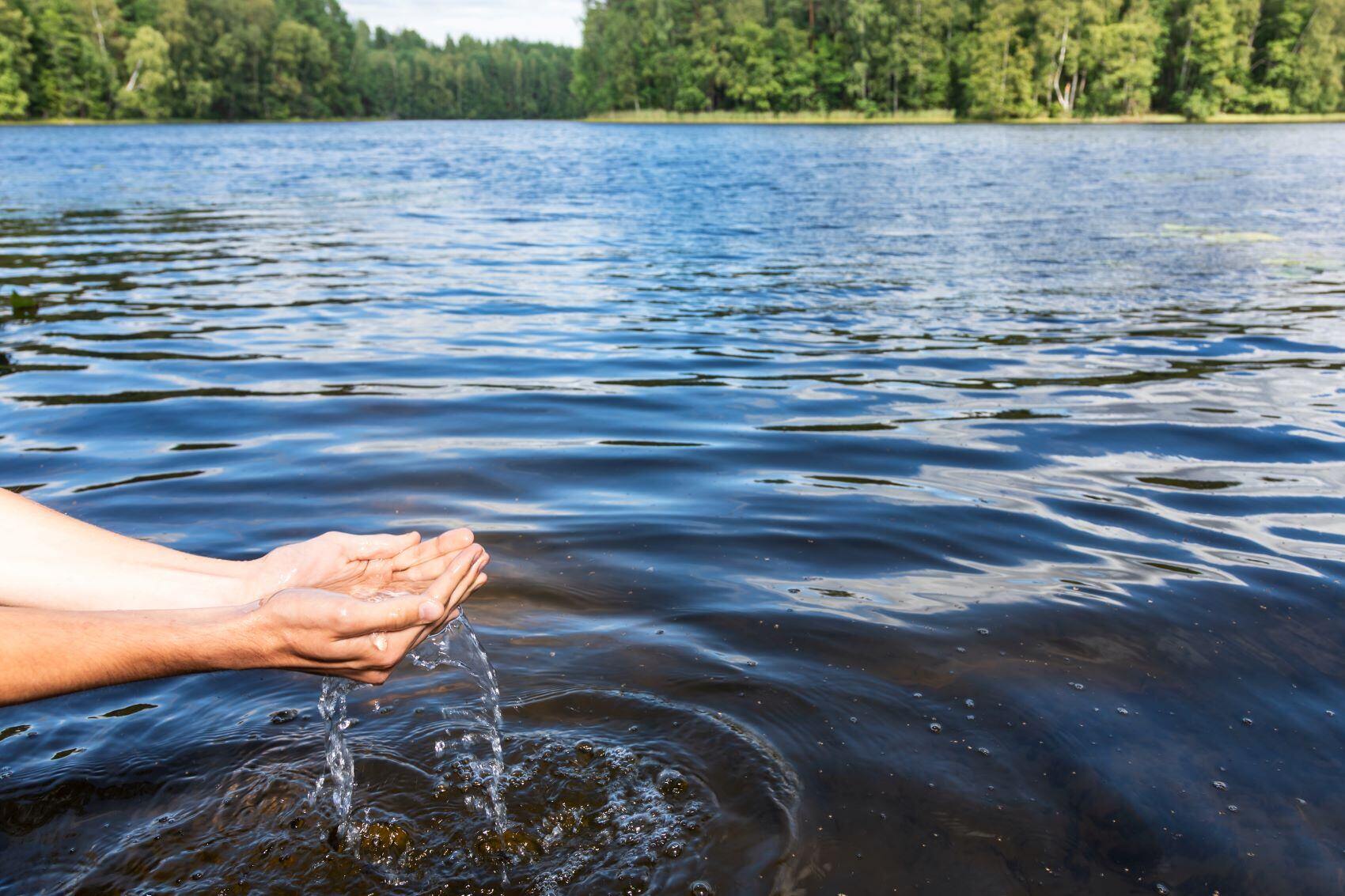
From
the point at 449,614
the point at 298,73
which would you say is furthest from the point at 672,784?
the point at 298,73

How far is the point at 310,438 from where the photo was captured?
594 cm

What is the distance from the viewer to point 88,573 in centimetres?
250

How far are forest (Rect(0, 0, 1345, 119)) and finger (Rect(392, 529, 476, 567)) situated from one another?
79.1 metres

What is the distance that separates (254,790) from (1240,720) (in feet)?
9.86

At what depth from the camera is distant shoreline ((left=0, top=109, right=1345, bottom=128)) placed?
226 ft

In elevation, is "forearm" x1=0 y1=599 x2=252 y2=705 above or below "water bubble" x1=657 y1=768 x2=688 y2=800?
above

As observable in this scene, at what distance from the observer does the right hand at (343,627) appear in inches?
76.8

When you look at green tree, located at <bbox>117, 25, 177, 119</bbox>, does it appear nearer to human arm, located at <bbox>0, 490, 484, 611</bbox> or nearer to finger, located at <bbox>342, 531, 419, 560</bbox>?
human arm, located at <bbox>0, 490, 484, 611</bbox>

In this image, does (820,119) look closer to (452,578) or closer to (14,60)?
(14,60)

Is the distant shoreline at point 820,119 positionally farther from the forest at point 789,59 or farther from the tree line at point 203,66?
the tree line at point 203,66

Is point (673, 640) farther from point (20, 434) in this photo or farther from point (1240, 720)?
point (20, 434)

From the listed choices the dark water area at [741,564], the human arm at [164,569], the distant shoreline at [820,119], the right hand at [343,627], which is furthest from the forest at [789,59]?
the right hand at [343,627]

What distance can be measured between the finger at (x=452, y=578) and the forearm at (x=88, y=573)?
2.35ft

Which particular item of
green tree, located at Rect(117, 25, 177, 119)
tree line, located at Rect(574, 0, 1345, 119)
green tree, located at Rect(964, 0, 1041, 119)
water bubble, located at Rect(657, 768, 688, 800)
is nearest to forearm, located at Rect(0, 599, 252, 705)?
water bubble, located at Rect(657, 768, 688, 800)
